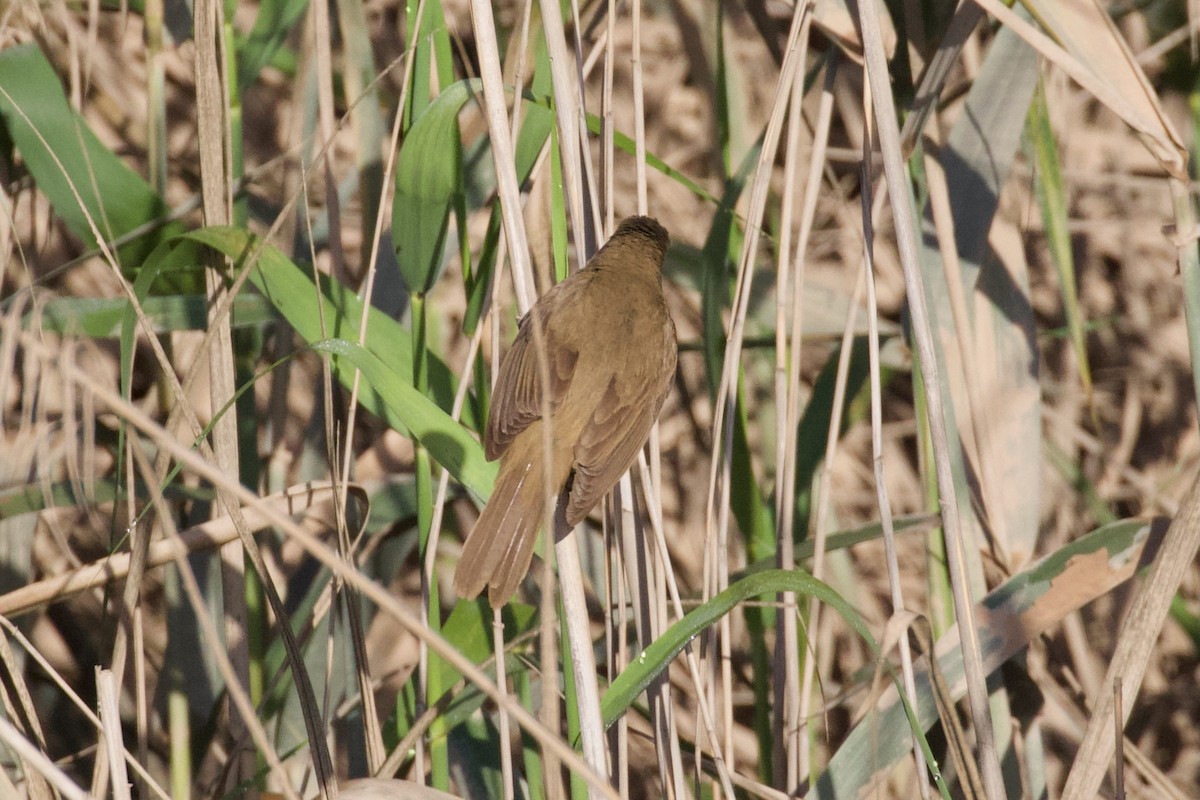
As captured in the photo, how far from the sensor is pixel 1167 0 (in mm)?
2568

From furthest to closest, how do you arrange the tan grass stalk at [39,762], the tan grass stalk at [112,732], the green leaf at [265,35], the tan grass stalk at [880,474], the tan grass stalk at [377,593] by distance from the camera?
the green leaf at [265,35], the tan grass stalk at [880,474], the tan grass stalk at [112,732], the tan grass stalk at [39,762], the tan grass stalk at [377,593]

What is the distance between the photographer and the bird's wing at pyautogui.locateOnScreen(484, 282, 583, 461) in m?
1.80

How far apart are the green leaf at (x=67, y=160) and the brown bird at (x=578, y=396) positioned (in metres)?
0.65

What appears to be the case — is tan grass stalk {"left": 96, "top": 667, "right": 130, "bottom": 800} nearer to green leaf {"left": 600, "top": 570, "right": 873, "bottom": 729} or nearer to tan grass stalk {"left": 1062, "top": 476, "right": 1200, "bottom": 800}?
green leaf {"left": 600, "top": 570, "right": 873, "bottom": 729}

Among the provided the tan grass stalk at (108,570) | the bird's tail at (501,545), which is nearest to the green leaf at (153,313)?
the tan grass stalk at (108,570)

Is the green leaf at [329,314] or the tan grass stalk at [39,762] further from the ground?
the green leaf at [329,314]

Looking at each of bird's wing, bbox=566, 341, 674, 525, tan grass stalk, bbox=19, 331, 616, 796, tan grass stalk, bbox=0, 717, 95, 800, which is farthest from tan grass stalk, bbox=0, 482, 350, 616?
tan grass stalk, bbox=19, 331, 616, 796

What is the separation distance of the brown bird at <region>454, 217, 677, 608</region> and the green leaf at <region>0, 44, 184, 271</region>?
65 centimetres

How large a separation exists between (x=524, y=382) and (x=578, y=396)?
0.21 meters

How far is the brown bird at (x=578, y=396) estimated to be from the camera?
1.71m

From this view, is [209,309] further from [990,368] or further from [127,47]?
[990,368]

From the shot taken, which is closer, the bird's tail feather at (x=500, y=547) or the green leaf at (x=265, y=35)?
the bird's tail feather at (x=500, y=547)

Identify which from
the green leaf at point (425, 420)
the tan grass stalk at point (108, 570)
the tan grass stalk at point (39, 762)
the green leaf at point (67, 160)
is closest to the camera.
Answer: the tan grass stalk at point (39, 762)

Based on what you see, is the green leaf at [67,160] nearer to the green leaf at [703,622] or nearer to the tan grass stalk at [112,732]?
the tan grass stalk at [112,732]
